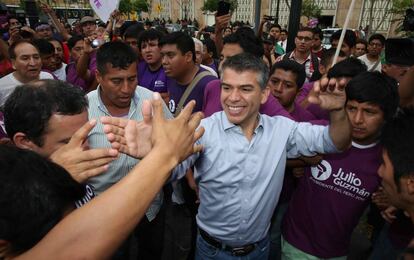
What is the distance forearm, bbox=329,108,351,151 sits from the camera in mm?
1797

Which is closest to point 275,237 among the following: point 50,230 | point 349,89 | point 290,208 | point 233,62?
point 290,208

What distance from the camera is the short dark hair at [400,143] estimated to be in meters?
1.52

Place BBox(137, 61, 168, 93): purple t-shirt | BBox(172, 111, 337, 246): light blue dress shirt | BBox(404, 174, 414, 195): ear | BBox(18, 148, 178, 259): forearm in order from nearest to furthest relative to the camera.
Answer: BBox(18, 148, 178, 259): forearm < BBox(404, 174, 414, 195): ear < BBox(172, 111, 337, 246): light blue dress shirt < BBox(137, 61, 168, 93): purple t-shirt

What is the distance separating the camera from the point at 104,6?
17.4 feet

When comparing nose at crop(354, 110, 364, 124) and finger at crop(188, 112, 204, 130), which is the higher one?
finger at crop(188, 112, 204, 130)

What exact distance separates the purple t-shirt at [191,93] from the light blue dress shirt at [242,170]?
1.24 meters

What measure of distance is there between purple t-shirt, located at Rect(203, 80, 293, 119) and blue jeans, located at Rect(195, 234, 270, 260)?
3.06 ft

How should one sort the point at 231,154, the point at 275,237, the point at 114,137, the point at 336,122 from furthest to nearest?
the point at 275,237 < the point at 231,154 < the point at 336,122 < the point at 114,137

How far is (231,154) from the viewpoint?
1963mm

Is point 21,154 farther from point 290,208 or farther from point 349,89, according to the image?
point 349,89

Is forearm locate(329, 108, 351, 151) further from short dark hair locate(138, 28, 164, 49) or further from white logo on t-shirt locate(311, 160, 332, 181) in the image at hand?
short dark hair locate(138, 28, 164, 49)

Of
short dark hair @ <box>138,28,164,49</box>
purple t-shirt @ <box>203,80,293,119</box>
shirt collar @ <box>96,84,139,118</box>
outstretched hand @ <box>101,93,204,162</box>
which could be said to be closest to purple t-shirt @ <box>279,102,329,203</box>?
purple t-shirt @ <box>203,80,293,119</box>

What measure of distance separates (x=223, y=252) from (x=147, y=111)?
125 cm

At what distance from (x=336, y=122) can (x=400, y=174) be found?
436 millimetres
